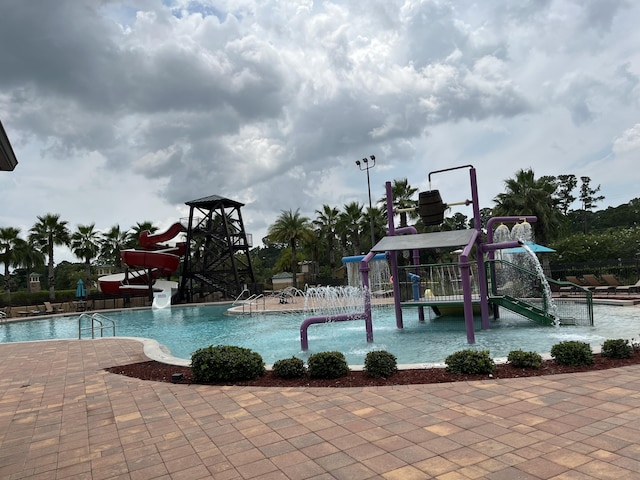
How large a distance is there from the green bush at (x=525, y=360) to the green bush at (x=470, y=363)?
0.37 m

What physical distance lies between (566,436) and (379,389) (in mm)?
2652

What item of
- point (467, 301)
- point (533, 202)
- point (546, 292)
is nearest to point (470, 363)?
point (467, 301)

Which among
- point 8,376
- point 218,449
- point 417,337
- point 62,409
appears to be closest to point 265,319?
point 417,337

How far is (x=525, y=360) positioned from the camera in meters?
7.20

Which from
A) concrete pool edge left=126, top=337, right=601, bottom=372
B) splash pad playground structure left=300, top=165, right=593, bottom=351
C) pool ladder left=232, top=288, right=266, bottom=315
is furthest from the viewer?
pool ladder left=232, top=288, right=266, bottom=315

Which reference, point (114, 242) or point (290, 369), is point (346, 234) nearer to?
point (114, 242)

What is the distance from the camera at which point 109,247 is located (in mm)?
48250

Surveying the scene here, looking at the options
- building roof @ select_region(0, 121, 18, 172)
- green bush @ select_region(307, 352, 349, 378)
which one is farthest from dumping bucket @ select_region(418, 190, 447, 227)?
building roof @ select_region(0, 121, 18, 172)

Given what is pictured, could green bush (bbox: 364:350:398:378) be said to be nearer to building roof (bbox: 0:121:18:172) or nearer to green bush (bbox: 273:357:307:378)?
green bush (bbox: 273:357:307:378)

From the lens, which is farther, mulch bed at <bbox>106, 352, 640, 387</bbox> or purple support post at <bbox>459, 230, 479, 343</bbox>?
purple support post at <bbox>459, 230, 479, 343</bbox>

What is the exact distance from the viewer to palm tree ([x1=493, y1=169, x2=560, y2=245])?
29906 millimetres

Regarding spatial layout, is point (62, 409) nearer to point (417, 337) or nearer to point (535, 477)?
point (535, 477)

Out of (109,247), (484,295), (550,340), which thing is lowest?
(550,340)

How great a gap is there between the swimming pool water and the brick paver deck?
3.55 m
